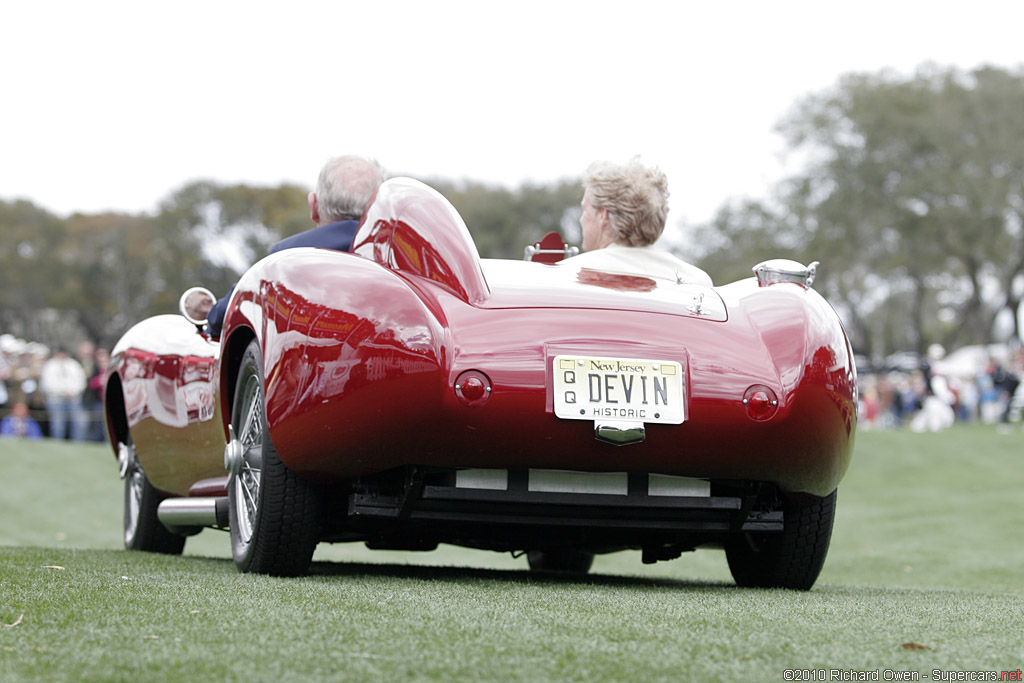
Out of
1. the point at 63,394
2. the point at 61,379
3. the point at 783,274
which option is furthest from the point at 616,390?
the point at 63,394

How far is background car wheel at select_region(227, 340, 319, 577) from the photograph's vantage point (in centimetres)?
408

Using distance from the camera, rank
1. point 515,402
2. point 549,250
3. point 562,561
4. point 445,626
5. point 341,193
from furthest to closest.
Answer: point 562,561 < point 341,193 < point 549,250 < point 515,402 < point 445,626

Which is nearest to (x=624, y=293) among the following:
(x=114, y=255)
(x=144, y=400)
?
(x=144, y=400)

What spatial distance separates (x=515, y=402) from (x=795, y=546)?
1.41 metres

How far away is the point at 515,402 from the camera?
3754mm

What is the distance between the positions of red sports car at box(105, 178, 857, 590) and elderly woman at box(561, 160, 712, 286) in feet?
0.73

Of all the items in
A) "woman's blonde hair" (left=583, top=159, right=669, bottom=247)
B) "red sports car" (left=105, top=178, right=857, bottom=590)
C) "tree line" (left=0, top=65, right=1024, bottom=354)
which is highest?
"tree line" (left=0, top=65, right=1024, bottom=354)

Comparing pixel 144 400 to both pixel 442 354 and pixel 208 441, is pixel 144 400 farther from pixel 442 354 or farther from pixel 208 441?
pixel 442 354

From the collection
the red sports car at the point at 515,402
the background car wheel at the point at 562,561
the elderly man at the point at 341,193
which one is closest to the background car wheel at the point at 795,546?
the red sports car at the point at 515,402

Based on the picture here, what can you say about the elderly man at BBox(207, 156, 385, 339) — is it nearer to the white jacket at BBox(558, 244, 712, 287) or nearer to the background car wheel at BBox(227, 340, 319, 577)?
the background car wheel at BBox(227, 340, 319, 577)

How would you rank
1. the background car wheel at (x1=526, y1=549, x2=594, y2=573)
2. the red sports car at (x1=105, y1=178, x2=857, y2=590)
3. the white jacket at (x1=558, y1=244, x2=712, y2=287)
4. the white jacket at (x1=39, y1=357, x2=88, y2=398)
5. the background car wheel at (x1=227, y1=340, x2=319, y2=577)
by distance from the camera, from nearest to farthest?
the red sports car at (x1=105, y1=178, x2=857, y2=590) → the background car wheel at (x1=227, y1=340, x2=319, y2=577) → the white jacket at (x1=558, y1=244, x2=712, y2=287) → the background car wheel at (x1=526, y1=549, x2=594, y2=573) → the white jacket at (x1=39, y1=357, x2=88, y2=398)

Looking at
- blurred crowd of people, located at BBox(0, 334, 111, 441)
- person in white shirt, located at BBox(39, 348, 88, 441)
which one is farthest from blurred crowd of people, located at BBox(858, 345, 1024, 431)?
person in white shirt, located at BBox(39, 348, 88, 441)

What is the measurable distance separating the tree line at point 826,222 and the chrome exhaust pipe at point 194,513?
3693 centimetres

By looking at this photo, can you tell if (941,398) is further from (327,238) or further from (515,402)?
(515,402)
